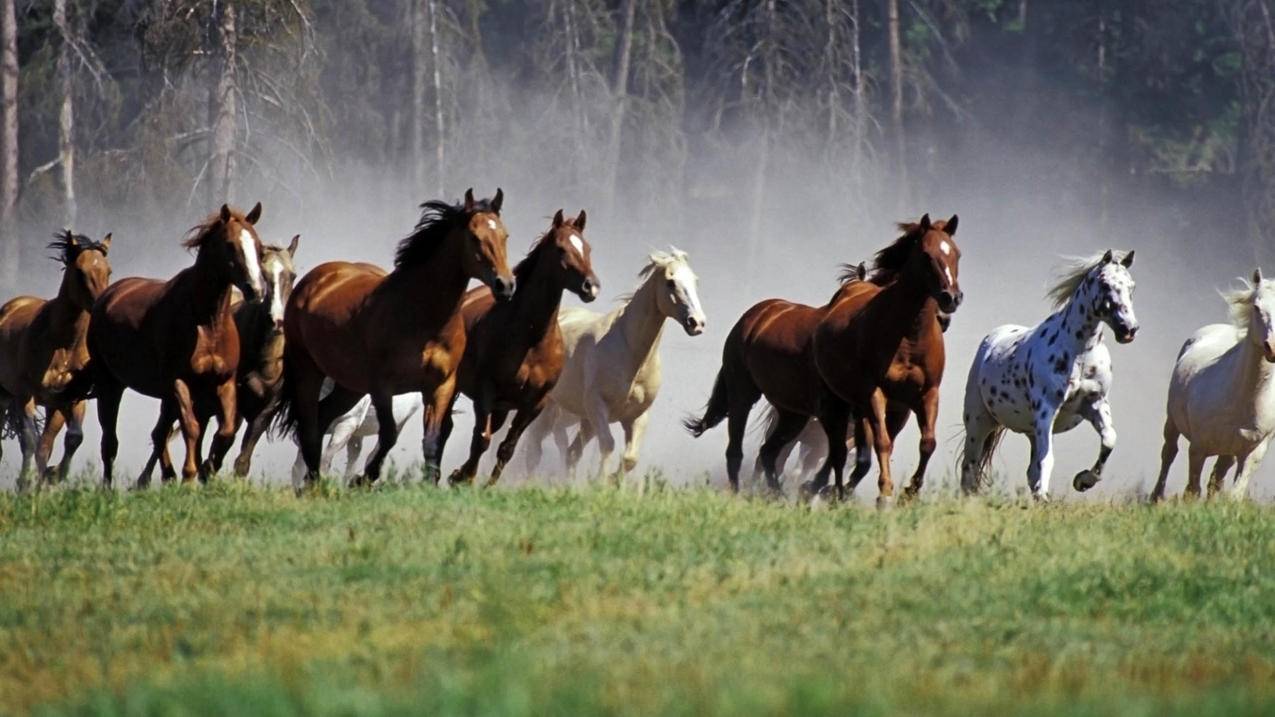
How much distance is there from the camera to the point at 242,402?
1691 centimetres

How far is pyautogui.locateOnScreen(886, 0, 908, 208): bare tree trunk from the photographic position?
44.1 m

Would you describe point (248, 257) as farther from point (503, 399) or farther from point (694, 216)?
point (694, 216)

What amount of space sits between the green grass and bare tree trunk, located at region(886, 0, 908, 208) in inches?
1245

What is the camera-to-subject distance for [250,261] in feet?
49.5

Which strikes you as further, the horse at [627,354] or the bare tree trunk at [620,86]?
the bare tree trunk at [620,86]

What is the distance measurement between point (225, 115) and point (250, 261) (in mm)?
19773

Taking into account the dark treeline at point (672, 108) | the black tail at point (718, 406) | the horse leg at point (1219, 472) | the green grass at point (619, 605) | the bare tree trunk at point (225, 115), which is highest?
the dark treeline at point (672, 108)

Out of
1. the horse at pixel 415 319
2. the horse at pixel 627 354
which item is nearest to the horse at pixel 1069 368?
the horse at pixel 627 354

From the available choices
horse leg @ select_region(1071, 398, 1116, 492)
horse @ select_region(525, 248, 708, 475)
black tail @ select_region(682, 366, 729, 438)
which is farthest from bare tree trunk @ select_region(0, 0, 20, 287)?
horse leg @ select_region(1071, 398, 1116, 492)

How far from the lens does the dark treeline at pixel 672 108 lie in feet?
135

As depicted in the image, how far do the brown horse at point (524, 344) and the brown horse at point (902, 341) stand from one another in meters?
2.02

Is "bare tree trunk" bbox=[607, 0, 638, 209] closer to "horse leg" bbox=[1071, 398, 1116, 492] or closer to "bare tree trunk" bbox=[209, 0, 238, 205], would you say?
"bare tree trunk" bbox=[209, 0, 238, 205]

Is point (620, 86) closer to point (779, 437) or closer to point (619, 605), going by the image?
point (779, 437)

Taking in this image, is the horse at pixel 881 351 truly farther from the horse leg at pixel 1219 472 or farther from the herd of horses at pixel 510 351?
the horse leg at pixel 1219 472
